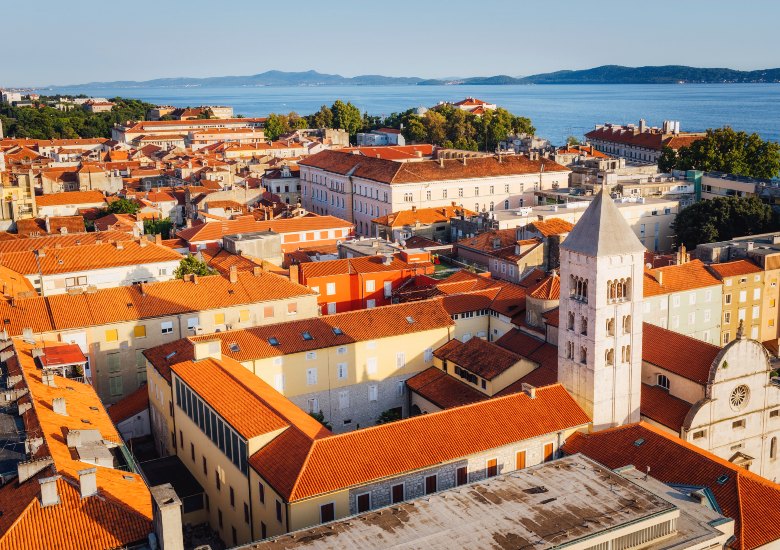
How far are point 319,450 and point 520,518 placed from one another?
7.04 meters

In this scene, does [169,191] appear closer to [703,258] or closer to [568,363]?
[703,258]

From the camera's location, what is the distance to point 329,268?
51.9 metres

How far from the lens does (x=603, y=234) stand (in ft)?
103

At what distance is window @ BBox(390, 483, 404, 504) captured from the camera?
89.2ft

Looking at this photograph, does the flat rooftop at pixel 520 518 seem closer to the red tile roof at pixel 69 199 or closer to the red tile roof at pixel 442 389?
the red tile roof at pixel 442 389

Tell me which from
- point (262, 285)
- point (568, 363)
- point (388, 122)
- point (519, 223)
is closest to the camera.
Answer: point (568, 363)

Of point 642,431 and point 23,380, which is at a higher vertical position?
point 23,380

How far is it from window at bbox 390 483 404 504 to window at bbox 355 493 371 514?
819 mm

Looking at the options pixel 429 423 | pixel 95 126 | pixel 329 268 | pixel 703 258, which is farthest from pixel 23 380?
pixel 95 126

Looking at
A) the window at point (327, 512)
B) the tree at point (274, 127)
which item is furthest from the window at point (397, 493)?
the tree at point (274, 127)

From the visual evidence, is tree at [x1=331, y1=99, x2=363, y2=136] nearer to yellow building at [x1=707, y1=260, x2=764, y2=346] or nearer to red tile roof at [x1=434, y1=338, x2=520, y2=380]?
yellow building at [x1=707, y1=260, x2=764, y2=346]

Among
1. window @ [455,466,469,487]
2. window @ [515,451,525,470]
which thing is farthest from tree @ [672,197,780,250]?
window @ [455,466,469,487]

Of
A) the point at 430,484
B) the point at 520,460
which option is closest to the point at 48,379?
the point at 430,484

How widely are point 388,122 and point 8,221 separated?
101467mm
